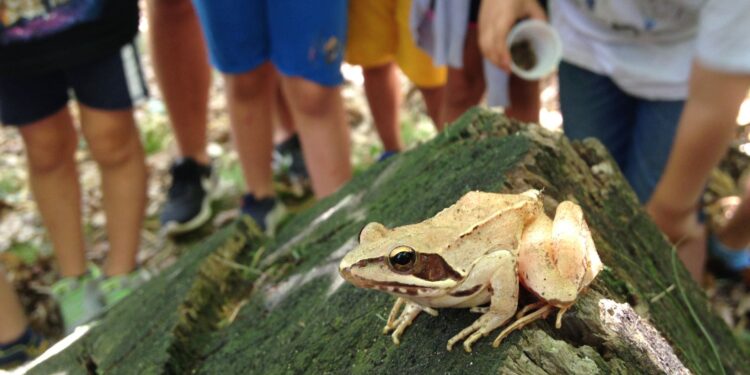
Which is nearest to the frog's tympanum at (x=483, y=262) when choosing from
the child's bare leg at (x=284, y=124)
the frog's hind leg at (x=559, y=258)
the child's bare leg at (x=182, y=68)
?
the frog's hind leg at (x=559, y=258)

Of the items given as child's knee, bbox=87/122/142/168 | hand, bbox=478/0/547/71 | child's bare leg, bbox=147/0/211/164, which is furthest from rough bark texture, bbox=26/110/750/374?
child's bare leg, bbox=147/0/211/164

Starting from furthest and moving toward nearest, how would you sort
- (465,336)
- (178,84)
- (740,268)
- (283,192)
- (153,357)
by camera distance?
(283,192) < (178,84) < (740,268) < (153,357) < (465,336)

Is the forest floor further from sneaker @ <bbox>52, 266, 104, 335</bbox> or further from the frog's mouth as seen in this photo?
the frog's mouth

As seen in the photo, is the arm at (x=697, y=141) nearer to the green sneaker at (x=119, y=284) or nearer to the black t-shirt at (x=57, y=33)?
the black t-shirt at (x=57, y=33)

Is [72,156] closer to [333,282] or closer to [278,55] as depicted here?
[278,55]

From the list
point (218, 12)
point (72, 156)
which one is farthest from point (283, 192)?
point (218, 12)
